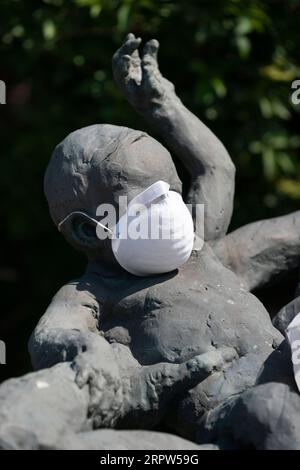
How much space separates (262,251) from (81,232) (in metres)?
0.65

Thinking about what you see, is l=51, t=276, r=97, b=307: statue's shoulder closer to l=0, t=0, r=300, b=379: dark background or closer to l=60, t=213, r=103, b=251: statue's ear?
l=60, t=213, r=103, b=251: statue's ear

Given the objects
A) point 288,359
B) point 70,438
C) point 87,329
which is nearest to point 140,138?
point 87,329

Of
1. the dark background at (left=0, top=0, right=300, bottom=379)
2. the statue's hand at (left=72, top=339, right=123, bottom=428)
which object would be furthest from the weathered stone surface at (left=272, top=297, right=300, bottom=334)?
the dark background at (left=0, top=0, right=300, bottom=379)

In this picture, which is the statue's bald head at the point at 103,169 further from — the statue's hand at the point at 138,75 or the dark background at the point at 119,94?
the dark background at the point at 119,94

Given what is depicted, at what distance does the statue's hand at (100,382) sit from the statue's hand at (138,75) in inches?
40.6

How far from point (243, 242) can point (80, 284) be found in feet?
2.05

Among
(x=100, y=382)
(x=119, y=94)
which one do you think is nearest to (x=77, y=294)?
(x=100, y=382)

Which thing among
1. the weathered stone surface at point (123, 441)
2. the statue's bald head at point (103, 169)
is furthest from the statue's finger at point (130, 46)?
the weathered stone surface at point (123, 441)

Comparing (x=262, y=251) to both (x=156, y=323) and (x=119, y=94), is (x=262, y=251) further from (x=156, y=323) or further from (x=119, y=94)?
(x=119, y=94)

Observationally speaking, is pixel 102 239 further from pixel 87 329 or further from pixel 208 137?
pixel 208 137

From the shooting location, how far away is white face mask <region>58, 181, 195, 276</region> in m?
3.67

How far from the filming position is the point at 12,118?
6.79 meters

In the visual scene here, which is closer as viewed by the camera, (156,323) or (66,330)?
(66,330)

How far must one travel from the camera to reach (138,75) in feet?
13.3
